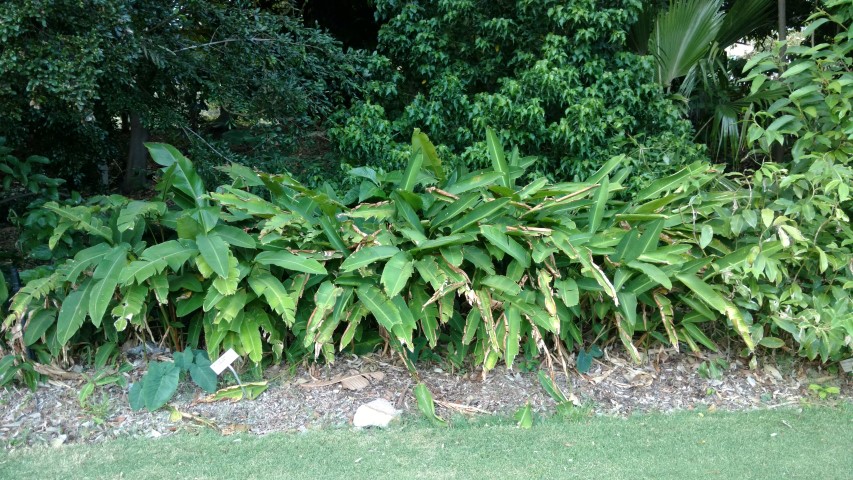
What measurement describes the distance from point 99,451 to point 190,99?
10.5 feet

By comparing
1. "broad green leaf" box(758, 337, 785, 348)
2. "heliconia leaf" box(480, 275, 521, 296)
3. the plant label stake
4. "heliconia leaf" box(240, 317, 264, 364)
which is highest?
"heliconia leaf" box(480, 275, 521, 296)

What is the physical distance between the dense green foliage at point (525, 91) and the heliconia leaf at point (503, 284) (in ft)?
6.27

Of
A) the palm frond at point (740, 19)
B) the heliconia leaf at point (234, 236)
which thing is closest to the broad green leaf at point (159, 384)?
the heliconia leaf at point (234, 236)

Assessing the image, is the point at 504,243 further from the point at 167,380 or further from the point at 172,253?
the point at 167,380

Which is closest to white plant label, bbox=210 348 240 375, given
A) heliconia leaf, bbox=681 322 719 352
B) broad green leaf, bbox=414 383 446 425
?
broad green leaf, bbox=414 383 446 425

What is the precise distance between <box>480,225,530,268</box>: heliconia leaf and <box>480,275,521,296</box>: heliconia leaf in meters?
0.15

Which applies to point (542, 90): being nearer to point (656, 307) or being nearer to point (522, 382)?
point (656, 307)

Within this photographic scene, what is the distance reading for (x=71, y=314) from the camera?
439 cm

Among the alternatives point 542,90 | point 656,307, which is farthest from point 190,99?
point 656,307

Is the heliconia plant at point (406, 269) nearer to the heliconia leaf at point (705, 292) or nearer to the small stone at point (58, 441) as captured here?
the heliconia leaf at point (705, 292)

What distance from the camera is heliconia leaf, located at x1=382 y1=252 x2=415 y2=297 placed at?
4227 millimetres

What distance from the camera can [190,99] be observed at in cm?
609

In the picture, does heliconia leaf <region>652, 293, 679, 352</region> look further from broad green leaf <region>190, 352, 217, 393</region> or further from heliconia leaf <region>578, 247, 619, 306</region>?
broad green leaf <region>190, 352, 217, 393</region>

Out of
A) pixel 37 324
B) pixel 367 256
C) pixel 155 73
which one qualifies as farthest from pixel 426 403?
pixel 155 73
